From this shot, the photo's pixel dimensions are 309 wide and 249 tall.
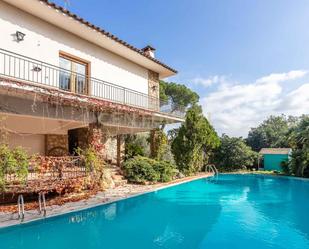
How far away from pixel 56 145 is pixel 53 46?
19.9 feet

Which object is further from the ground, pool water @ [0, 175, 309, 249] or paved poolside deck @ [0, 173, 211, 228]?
paved poolside deck @ [0, 173, 211, 228]

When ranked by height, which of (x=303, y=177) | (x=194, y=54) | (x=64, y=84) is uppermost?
(x=194, y=54)

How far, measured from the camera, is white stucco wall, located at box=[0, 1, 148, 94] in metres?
11.2

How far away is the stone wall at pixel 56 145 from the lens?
52.4 ft

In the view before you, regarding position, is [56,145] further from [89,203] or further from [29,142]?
[89,203]

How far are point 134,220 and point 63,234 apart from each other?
2538 mm

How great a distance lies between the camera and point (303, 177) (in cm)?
2334

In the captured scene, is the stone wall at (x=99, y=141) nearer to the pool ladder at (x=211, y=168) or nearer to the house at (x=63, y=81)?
the house at (x=63, y=81)

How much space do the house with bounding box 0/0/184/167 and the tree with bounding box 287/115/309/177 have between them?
41.2 ft

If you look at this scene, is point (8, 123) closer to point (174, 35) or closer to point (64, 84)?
point (64, 84)

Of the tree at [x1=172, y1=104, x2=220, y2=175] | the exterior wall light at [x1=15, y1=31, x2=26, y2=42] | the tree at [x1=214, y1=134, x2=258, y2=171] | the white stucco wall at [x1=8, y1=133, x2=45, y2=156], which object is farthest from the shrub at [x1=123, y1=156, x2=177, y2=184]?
the tree at [x1=214, y1=134, x2=258, y2=171]

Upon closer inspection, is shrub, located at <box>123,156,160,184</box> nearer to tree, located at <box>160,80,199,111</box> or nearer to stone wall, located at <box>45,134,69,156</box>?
stone wall, located at <box>45,134,69,156</box>

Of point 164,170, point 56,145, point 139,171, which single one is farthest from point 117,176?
point 56,145

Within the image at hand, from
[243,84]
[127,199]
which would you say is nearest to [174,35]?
[243,84]
